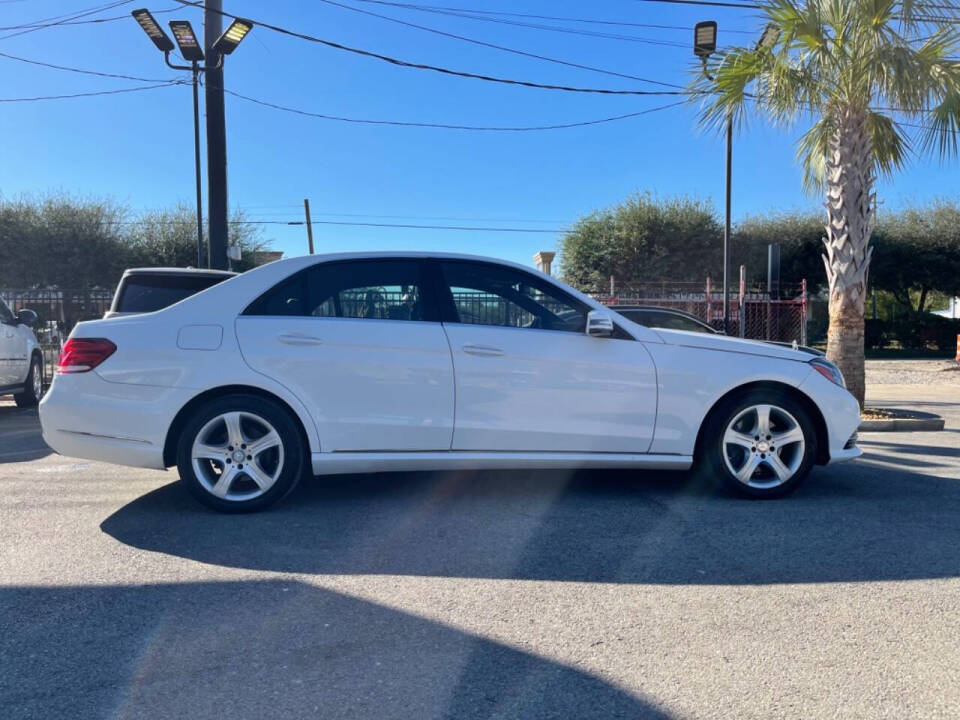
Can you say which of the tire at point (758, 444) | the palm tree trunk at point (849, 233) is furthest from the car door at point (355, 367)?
the palm tree trunk at point (849, 233)

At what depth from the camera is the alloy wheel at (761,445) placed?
5160mm

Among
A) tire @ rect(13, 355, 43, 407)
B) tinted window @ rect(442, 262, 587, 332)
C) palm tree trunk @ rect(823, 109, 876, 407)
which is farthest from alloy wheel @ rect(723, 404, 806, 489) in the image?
tire @ rect(13, 355, 43, 407)

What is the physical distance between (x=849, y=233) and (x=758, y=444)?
540cm

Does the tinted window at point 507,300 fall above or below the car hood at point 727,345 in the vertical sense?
above

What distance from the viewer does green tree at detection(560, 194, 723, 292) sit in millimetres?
28859

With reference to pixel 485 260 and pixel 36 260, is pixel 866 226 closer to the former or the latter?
pixel 485 260

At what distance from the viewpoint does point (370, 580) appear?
3814mm

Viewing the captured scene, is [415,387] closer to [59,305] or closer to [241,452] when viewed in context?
[241,452]

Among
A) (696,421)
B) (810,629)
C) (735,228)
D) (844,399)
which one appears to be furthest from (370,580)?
(735,228)

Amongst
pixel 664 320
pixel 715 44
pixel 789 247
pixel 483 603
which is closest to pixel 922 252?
pixel 789 247

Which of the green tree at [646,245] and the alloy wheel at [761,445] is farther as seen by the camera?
the green tree at [646,245]

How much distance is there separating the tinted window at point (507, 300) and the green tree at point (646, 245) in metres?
23.6

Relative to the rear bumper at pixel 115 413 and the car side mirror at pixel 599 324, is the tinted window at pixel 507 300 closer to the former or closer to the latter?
the car side mirror at pixel 599 324

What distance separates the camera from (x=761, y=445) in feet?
17.0
